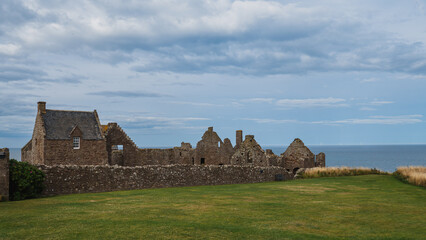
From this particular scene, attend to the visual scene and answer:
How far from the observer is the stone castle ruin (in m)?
23.0

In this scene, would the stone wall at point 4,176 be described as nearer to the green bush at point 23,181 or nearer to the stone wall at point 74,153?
the green bush at point 23,181

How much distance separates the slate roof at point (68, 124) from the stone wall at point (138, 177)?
670 inches

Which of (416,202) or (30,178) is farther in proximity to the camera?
(30,178)

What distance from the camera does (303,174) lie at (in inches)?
1308


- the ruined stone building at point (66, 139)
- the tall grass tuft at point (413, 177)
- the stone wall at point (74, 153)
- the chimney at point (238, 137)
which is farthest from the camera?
the chimney at point (238, 137)

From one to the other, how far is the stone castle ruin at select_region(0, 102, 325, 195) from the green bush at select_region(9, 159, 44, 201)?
0.78 m

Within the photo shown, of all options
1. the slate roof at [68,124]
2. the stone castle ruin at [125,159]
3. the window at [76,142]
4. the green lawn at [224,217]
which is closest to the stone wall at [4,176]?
the stone castle ruin at [125,159]

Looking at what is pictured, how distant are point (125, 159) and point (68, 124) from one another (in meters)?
7.71

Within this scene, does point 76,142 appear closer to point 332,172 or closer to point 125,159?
point 125,159

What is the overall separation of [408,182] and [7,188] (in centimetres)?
2475

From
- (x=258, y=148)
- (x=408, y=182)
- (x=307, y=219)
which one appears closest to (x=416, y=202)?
(x=307, y=219)

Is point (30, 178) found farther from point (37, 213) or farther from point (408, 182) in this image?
point (408, 182)

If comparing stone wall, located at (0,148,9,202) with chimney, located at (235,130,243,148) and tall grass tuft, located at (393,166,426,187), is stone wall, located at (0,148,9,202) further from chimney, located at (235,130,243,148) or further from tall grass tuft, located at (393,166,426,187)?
chimney, located at (235,130,243,148)

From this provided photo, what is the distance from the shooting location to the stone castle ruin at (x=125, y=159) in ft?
75.6
